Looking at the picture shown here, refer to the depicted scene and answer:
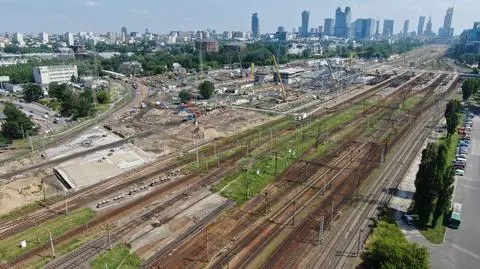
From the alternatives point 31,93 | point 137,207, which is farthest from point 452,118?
point 31,93

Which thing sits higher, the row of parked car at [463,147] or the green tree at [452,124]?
the green tree at [452,124]

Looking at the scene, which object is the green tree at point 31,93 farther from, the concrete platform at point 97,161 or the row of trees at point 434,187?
the row of trees at point 434,187

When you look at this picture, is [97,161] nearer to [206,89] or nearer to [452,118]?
[206,89]

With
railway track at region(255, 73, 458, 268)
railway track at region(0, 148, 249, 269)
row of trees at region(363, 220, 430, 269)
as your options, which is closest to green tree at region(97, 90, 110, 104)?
railway track at region(0, 148, 249, 269)

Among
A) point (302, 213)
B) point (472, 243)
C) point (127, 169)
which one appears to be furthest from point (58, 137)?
point (472, 243)

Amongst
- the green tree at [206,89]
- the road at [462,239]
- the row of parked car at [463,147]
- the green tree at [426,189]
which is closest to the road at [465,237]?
the road at [462,239]

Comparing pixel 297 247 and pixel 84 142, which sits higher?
pixel 84 142
